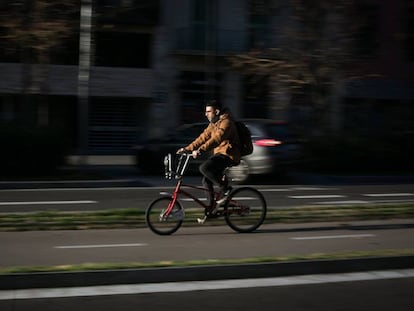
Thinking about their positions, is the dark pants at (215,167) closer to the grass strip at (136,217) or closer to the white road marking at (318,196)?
the grass strip at (136,217)

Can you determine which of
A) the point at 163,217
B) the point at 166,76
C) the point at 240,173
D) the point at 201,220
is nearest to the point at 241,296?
the point at 163,217

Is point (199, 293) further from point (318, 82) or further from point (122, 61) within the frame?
point (122, 61)

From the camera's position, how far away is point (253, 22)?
30062mm

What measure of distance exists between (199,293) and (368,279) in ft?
5.61

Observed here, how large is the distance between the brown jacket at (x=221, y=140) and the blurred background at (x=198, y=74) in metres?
8.01

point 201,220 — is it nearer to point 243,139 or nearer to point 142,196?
point 243,139

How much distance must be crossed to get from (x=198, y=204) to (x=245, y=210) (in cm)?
64

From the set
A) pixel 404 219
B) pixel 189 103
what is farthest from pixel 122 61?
pixel 404 219

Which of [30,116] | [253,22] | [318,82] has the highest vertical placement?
[253,22]

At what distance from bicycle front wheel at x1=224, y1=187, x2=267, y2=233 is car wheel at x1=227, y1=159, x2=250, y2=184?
6.52 metres

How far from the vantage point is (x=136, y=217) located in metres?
10.1

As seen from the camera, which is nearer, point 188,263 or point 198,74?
point 188,263

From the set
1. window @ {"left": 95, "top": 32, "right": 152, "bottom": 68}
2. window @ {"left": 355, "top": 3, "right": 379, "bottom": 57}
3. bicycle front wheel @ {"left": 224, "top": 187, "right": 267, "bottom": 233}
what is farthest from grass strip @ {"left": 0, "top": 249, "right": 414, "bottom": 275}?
window @ {"left": 95, "top": 32, "right": 152, "bottom": 68}

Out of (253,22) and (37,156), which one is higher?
(253,22)
